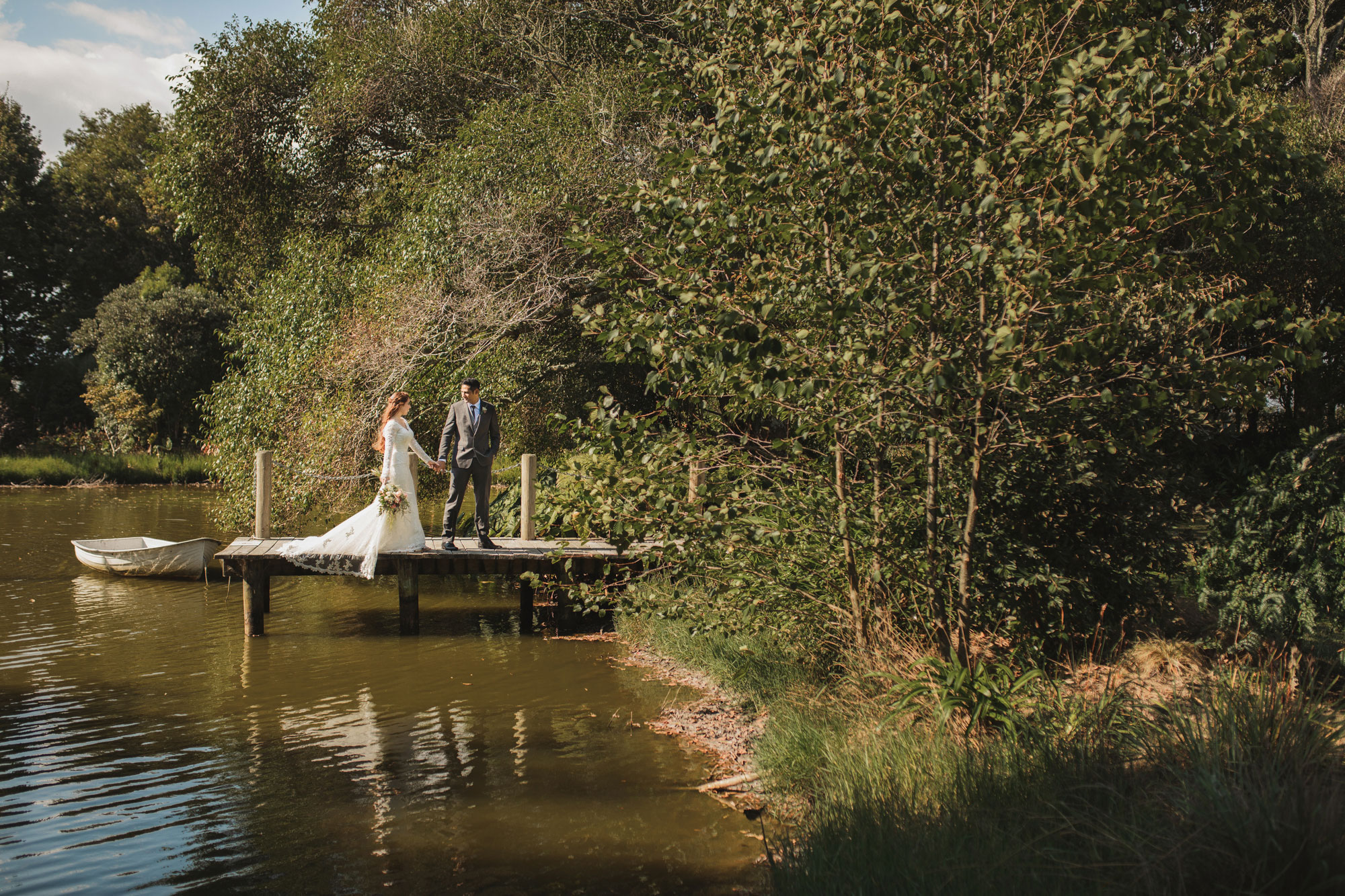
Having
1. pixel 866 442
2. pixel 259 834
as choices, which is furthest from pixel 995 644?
pixel 259 834

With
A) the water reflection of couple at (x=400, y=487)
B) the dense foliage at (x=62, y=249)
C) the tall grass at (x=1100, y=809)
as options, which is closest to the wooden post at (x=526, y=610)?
the water reflection of couple at (x=400, y=487)

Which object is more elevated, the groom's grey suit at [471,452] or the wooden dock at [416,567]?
the groom's grey suit at [471,452]

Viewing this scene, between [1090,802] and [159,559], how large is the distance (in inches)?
555

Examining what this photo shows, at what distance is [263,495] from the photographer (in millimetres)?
12844

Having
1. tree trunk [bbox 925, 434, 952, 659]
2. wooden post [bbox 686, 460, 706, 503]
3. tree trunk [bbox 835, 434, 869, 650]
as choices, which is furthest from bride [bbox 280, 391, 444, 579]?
tree trunk [bbox 925, 434, 952, 659]

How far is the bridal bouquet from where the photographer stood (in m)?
11.4

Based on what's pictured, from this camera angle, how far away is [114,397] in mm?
34031

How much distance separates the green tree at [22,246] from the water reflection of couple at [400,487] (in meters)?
36.0

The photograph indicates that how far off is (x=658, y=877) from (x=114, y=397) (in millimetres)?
34783

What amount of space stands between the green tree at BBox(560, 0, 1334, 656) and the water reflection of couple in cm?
525

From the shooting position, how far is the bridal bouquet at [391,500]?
11.4 m

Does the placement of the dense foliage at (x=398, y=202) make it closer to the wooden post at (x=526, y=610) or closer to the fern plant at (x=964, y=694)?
the wooden post at (x=526, y=610)

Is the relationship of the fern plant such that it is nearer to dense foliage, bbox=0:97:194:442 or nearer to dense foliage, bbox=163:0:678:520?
dense foliage, bbox=163:0:678:520

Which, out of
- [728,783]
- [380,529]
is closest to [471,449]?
[380,529]
